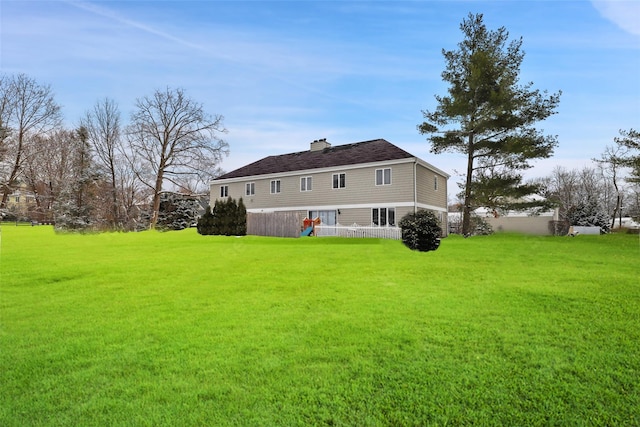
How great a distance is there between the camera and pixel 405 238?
1562 cm

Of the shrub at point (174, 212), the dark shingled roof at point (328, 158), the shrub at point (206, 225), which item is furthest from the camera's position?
the shrub at point (174, 212)

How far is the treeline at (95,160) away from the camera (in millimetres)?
20969

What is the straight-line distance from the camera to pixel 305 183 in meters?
28.5

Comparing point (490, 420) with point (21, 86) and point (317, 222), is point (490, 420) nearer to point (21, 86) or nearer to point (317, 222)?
point (317, 222)

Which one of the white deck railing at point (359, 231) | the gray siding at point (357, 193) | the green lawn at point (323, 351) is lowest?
the green lawn at point (323, 351)

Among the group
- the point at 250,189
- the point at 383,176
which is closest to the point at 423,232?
the point at 383,176

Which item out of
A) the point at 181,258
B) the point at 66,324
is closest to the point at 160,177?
the point at 181,258

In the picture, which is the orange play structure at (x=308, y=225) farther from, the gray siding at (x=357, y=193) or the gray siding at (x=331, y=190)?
the gray siding at (x=331, y=190)

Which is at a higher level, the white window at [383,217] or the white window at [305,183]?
the white window at [305,183]

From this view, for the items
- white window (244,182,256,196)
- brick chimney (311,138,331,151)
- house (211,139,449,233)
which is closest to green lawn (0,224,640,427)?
house (211,139,449,233)

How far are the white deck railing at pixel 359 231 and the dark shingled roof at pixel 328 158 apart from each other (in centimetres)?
498

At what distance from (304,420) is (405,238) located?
13.3 meters

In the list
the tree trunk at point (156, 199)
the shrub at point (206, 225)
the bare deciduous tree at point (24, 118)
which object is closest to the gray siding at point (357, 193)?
the shrub at point (206, 225)

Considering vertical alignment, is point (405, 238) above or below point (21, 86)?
below
